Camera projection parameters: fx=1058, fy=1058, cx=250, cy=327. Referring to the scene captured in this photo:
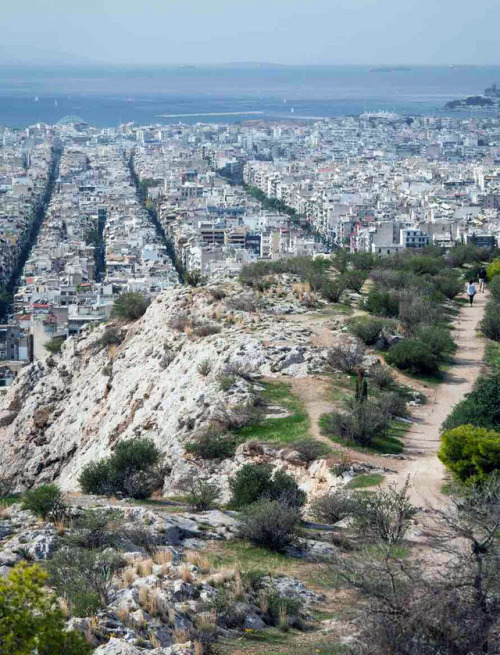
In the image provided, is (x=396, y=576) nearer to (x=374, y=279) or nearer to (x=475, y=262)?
(x=374, y=279)

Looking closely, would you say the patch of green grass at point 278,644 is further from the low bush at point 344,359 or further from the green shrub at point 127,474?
the low bush at point 344,359

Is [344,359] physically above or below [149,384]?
above

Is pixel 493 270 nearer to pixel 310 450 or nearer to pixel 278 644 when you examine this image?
pixel 310 450

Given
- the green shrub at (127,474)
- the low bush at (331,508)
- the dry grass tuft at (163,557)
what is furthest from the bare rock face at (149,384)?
the dry grass tuft at (163,557)

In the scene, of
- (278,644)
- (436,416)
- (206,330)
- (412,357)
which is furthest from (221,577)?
(206,330)

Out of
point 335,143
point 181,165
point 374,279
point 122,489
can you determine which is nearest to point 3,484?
point 122,489

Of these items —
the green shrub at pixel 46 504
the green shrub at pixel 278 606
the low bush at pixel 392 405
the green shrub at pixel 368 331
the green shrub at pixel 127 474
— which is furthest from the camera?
the green shrub at pixel 368 331

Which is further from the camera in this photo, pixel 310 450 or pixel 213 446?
pixel 213 446
